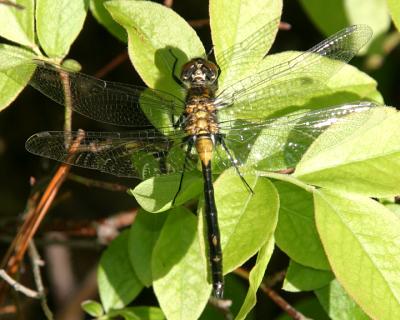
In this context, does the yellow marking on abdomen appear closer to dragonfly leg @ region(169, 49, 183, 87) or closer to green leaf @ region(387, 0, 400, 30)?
dragonfly leg @ region(169, 49, 183, 87)

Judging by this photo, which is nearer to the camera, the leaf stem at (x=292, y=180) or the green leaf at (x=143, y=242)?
the leaf stem at (x=292, y=180)

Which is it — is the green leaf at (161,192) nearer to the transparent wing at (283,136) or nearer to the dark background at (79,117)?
the transparent wing at (283,136)

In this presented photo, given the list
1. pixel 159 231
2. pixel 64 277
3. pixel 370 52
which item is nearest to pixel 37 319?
pixel 64 277

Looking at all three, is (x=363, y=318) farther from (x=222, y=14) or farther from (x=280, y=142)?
(x=222, y=14)

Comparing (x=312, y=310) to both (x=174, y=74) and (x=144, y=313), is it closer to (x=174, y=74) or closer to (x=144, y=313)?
(x=144, y=313)

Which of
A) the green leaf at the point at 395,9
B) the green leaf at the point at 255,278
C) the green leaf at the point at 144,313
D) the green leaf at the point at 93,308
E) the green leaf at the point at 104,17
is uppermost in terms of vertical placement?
the green leaf at the point at 104,17

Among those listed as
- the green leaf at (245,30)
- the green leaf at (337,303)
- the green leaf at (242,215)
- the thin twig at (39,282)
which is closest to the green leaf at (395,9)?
the green leaf at (245,30)
